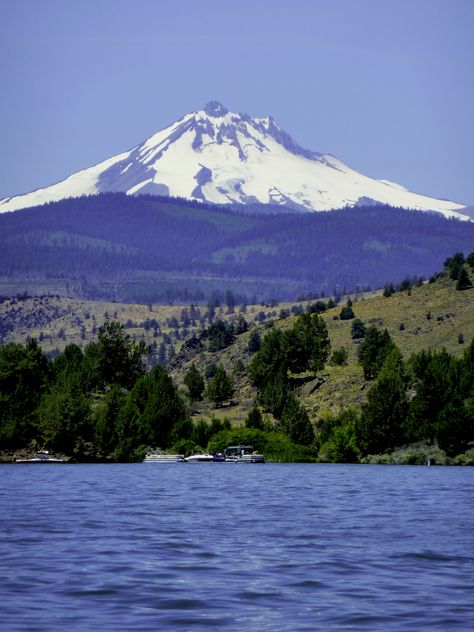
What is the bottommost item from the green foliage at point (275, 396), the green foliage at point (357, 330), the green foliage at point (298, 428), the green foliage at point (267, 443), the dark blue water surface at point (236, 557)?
the dark blue water surface at point (236, 557)

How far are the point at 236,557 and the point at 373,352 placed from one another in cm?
12039

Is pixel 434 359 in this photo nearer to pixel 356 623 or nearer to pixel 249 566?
pixel 249 566

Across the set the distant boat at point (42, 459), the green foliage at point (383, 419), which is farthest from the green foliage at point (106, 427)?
the green foliage at point (383, 419)

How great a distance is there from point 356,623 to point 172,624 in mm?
4433

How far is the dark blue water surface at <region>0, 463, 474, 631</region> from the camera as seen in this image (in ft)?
114

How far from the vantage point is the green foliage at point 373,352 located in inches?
6270

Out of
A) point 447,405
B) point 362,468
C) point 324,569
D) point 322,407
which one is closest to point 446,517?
point 324,569

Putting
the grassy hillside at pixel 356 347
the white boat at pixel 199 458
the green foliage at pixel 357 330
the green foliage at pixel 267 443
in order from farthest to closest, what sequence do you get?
the green foliage at pixel 357 330 < the grassy hillside at pixel 356 347 < the green foliage at pixel 267 443 < the white boat at pixel 199 458

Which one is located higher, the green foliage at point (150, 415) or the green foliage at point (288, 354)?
the green foliage at point (288, 354)

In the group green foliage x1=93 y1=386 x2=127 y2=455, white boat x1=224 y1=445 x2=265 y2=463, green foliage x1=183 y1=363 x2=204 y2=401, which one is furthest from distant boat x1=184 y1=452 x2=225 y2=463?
green foliage x1=183 y1=363 x2=204 y2=401

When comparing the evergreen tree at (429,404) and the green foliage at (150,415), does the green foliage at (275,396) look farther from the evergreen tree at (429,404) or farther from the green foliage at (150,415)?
the evergreen tree at (429,404)

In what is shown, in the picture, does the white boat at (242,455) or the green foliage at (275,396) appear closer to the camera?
the white boat at (242,455)

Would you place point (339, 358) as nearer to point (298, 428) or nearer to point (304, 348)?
point (304, 348)

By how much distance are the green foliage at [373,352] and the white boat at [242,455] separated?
1165 inches
